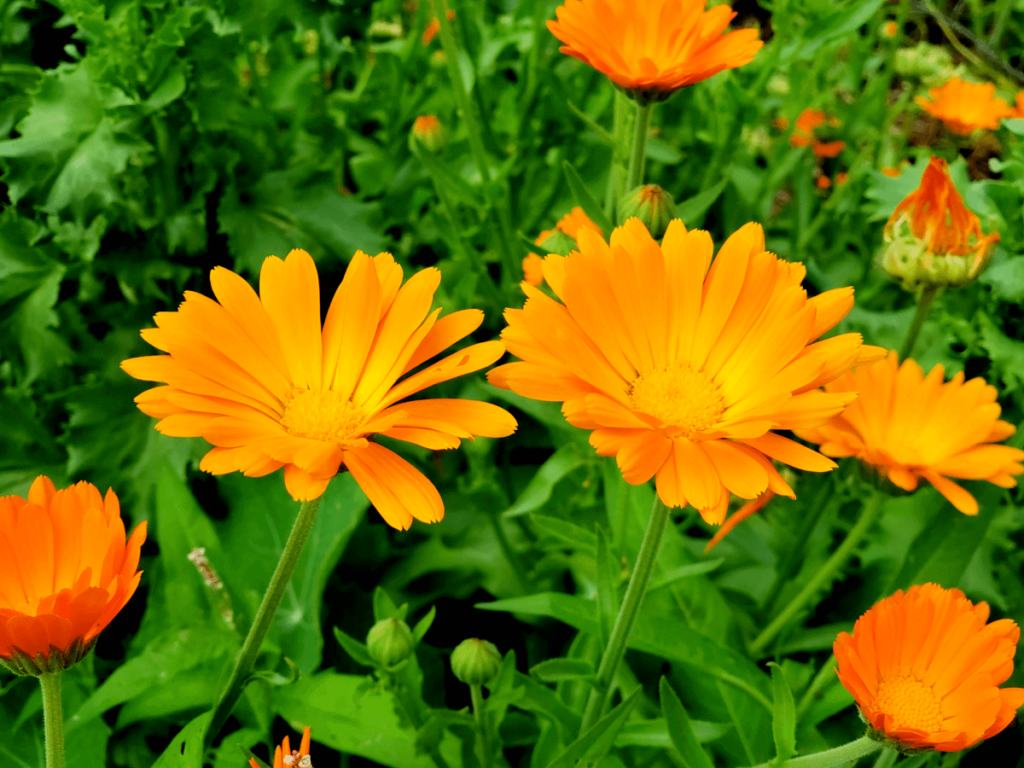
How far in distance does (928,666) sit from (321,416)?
584mm

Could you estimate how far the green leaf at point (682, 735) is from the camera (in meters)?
0.80

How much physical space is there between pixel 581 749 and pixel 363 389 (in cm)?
38

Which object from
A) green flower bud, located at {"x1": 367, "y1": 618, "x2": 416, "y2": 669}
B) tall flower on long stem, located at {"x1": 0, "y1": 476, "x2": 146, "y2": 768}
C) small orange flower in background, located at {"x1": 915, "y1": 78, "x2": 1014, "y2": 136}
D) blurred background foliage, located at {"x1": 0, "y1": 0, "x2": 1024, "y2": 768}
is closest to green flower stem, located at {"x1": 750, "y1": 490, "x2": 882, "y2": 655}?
blurred background foliage, located at {"x1": 0, "y1": 0, "x2": 1024, "y2": 768}

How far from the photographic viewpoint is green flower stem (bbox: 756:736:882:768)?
0.69m

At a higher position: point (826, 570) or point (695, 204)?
point (695, 204)

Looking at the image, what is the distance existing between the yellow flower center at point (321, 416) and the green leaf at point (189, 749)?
0.91 feet

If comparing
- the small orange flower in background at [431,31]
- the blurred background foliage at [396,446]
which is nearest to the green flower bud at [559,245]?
the blurred background foliage at [396,446]

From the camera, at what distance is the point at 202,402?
671 mm

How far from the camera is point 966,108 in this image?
2.07 meters

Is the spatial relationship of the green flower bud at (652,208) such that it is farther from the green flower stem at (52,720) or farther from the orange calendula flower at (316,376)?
the green flower stem at (52,720)

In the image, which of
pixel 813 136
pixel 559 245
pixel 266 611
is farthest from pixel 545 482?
pixel 813 136

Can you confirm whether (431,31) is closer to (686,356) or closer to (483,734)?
(686,356)

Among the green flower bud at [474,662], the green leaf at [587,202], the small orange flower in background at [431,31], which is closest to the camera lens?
the green flower bud at [474,662]

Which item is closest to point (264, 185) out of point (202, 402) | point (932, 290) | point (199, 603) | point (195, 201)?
point (195, 201)
